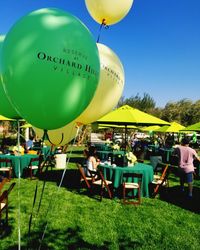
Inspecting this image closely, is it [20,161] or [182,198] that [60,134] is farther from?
[20,161]

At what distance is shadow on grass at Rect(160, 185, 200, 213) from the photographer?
7.10 metres

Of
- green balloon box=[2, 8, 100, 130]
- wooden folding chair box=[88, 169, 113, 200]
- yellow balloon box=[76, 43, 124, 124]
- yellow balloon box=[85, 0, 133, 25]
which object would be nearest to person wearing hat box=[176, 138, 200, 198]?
wooden folding chair box=[88, 169, 113, 200]

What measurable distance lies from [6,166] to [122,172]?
446cm

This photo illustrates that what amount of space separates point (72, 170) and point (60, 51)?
996 centimetres

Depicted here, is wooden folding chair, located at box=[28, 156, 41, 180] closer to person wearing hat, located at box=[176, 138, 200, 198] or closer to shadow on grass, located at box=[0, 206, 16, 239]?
shadow on grass, located at box=[0, 206, 16, 239]

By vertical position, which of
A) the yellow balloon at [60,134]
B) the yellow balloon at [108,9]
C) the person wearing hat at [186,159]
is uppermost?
the yellow balloon at [108,9]

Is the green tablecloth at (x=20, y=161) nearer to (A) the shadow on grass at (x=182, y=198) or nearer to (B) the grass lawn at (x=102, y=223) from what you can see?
(B) the grass lawn at (x=102, y=223)

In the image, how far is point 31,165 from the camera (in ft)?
33.1

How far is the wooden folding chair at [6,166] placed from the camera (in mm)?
9391

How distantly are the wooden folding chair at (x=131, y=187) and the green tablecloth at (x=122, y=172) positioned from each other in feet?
0.59

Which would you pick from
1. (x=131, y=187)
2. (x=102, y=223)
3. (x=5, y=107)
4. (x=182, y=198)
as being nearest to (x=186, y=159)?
(x=182, y=198)

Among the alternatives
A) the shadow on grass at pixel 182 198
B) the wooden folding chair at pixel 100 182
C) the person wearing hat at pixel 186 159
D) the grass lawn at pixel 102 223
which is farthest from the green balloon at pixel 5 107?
the person wearing hat at pixel 186 159

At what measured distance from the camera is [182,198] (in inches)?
310

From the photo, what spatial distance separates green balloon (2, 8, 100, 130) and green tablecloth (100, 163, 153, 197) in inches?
213
